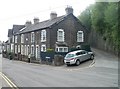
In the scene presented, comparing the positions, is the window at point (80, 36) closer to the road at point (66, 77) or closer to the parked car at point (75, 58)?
the parked car at point (75, 58)

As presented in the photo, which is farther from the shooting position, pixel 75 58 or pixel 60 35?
pixel 60 35

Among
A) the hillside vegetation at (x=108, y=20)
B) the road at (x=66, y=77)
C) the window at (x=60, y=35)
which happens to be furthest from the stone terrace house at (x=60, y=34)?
the road at (x=66, y=77)

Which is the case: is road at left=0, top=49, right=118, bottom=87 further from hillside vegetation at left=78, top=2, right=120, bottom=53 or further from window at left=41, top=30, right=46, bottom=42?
window at left=41, top=30, right=46, bottom=42

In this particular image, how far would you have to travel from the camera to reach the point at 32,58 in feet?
163

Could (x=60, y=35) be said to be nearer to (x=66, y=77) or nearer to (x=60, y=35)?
(x=60, y=35)

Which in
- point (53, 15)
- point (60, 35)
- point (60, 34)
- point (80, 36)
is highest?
point (53, 15)

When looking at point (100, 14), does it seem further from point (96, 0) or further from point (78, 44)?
point (78, 44)

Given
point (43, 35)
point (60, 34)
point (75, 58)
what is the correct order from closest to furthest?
1. point (75, 58)
2. point (60, 34)
3. point (43, 35)

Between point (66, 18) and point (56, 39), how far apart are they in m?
4.22

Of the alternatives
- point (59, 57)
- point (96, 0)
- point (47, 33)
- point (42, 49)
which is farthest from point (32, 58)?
point (96, 0)

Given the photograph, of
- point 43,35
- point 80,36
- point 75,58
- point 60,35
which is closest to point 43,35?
point 43,35

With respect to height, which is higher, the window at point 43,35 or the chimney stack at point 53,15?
the chimney stack at point 53,15

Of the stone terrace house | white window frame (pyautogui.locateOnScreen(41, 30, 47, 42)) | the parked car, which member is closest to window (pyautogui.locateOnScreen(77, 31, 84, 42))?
the stone terrace house

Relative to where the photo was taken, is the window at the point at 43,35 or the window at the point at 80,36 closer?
the window at the point at 43,35
